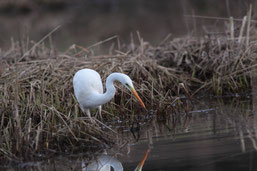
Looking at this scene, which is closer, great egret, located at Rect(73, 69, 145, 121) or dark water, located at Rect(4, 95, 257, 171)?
dark water, located at Rect(4, 95, 257, 171)

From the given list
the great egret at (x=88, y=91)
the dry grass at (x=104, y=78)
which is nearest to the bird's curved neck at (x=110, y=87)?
the great egret at (x=88, y=91)

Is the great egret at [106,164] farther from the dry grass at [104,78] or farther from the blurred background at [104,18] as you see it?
the blurred background at [104,18]

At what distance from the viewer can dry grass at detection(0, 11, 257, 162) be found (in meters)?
5.42

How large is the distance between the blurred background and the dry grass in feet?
3.98

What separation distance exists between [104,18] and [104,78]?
44.0 feet

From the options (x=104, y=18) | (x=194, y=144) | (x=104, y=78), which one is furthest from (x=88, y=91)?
(x=104, y=18)

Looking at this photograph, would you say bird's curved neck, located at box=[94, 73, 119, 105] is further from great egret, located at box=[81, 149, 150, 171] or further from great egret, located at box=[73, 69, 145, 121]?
great egret, located at box=[81, 149, 150, 171]

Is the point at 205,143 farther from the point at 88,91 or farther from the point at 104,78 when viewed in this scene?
the point at 104,78

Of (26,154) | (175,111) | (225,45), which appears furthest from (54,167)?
(225,45)

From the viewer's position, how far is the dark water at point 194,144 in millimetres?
4512

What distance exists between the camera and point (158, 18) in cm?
1872

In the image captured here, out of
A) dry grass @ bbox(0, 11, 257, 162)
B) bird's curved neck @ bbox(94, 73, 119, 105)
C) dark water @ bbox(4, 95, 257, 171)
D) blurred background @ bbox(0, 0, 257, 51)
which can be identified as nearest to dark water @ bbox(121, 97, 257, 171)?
dark water @ bbox(4, 95, 257, 171)

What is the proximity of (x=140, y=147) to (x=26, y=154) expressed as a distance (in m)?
1.28

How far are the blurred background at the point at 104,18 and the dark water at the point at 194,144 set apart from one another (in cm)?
330
